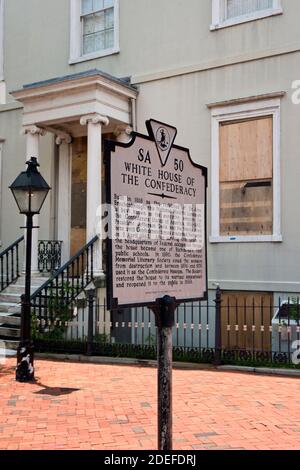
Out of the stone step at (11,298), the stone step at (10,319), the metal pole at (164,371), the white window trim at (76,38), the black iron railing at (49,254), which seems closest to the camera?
the metal pole at (164,371)

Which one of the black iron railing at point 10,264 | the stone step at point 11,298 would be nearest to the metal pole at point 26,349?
the stone step at point 11,298

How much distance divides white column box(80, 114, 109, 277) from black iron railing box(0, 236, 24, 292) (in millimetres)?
2652

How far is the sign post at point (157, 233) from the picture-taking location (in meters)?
3.63

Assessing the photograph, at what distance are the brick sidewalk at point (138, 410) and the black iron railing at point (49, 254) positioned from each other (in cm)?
501

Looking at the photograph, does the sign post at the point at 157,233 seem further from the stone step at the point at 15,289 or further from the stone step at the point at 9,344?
the stone step at the point at 15,289

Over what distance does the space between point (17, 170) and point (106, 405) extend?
32.2ft

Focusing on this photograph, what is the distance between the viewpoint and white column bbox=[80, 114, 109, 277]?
12.5m

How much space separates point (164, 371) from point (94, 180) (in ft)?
29.8

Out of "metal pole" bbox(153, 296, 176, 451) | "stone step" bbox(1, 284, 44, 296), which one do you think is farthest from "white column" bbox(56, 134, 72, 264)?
"metal pole" bbox(153, 296, 176, 451)

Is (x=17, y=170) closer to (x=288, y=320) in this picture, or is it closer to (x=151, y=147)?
(x=288, y=320)

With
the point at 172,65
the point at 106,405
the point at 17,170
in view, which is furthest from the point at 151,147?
the point at 17,170

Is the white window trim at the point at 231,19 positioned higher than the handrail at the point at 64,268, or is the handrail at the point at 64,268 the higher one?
the white window trim at the point at 231,19

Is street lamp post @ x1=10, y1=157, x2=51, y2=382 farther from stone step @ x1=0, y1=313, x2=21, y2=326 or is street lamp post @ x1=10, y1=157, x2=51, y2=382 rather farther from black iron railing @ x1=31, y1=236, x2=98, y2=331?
stone step @ x1=0, y1=313, x2=21, y2=326

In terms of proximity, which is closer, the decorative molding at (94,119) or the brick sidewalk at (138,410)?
the brick sidewalk at (138,410)
